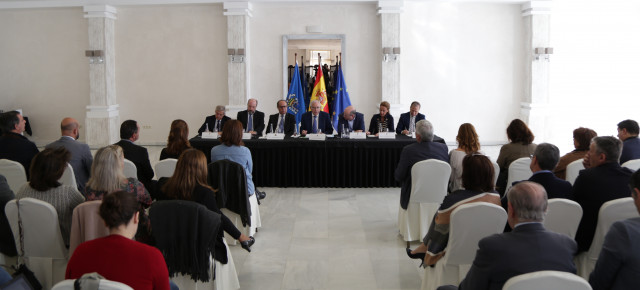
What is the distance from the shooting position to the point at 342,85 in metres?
12.4

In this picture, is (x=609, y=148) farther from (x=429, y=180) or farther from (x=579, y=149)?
(x=429, y=180)

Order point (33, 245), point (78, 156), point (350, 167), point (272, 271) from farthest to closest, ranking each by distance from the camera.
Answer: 1. point (350, 167)
2. point (78, 156)
3. point (272, 271)
4. point (33, 245)

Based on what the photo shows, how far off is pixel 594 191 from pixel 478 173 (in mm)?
887

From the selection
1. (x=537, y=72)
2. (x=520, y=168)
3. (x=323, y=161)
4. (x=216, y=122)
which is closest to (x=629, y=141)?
(x=520, y=168)

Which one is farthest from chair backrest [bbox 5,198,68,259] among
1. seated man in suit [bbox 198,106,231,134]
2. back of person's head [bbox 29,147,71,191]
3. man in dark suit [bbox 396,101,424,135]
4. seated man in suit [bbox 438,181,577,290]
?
man in dark suit [bbox 396,101,424,135]

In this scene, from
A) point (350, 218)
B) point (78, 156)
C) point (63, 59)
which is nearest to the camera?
point (78, 156)

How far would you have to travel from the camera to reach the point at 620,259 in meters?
2.74

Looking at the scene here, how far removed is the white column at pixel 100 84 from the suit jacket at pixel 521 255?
11.2m

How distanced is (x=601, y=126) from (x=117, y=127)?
1075cm

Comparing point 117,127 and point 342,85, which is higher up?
point 342,85

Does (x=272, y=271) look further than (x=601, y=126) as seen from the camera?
No

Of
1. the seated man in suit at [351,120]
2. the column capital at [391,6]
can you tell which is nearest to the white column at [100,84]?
the column capital at [391,6]

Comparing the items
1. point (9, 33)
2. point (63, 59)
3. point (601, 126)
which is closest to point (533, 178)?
point (601, 126)

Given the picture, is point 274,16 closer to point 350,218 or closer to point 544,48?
point 544,48
